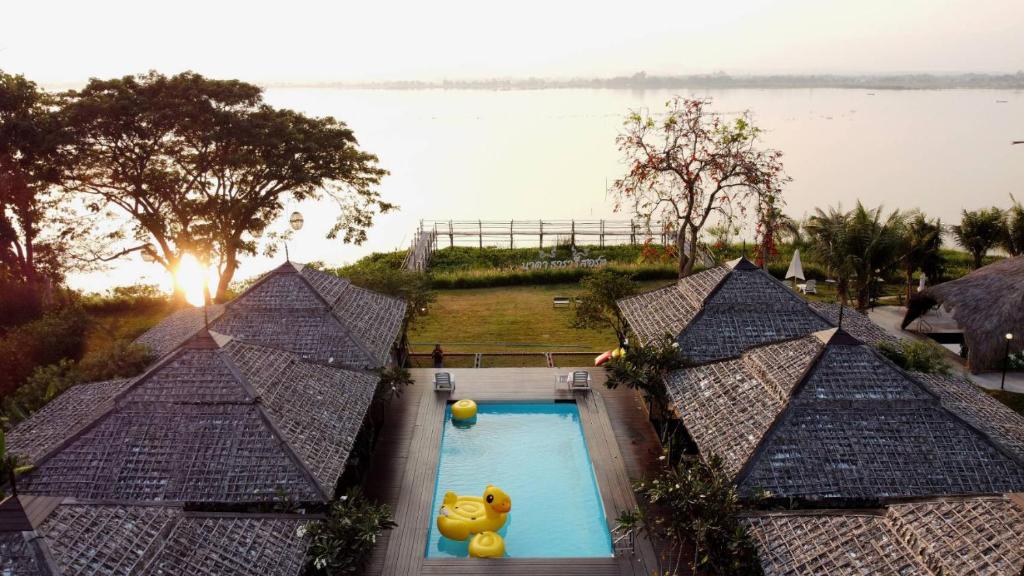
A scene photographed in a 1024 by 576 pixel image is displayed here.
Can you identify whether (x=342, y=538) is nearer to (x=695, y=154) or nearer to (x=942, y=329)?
(x=695, y=154)

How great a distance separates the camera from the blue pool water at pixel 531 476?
11125 mm

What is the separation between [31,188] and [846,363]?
20960mm

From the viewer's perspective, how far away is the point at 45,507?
22.9ft

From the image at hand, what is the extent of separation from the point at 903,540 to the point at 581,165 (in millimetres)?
46389

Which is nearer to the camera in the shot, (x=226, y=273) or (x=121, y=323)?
(x=121, y=323)

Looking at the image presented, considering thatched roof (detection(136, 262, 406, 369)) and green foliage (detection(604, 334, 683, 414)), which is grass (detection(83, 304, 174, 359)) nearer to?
thatched roof (detection(136, 262, 406, 369))

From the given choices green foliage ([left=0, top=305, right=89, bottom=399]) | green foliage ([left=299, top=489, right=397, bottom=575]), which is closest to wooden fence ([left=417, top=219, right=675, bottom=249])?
green foliage ([left=0, top=305, right=89, bottom=399])

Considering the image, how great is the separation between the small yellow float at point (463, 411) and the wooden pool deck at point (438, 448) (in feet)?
1.16

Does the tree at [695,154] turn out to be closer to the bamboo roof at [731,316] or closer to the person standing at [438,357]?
the bamboo roof at [731,316]

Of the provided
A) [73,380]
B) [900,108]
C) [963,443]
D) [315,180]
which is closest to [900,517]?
[963,443]

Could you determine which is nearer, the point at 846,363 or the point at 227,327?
the point at 846,363

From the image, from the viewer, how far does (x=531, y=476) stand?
43.0ft

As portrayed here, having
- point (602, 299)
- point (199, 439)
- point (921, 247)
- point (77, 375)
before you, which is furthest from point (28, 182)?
point (921, 247)

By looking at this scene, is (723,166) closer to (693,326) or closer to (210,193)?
(693,326)
